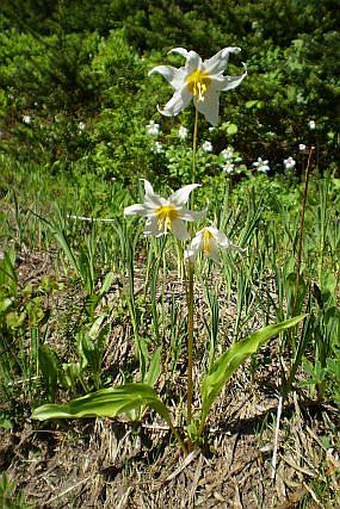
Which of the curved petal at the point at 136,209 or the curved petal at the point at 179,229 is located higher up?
the curved petal at the point at 136,209

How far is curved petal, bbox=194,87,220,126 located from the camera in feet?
5.13

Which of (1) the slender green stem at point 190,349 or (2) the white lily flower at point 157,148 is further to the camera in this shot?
(2) the white lily flower at point 157,148

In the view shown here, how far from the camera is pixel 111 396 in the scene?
160 centimetres

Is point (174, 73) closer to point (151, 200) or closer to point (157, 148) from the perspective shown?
point (151, 200)

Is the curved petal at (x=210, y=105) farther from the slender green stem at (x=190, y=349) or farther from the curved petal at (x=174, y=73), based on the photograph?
the slender green stem at (x=190, y=349)

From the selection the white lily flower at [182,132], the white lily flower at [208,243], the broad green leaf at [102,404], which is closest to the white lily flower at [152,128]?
the white lily flower at [182,132]

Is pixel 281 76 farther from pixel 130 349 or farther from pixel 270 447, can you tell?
pixel 270 447

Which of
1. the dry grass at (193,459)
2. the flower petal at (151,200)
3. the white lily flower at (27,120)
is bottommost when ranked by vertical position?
the dry grass at (193,459)

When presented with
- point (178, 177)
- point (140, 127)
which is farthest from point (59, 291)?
point (140, 127)

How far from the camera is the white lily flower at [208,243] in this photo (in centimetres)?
153

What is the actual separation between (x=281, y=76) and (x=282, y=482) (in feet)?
11.7

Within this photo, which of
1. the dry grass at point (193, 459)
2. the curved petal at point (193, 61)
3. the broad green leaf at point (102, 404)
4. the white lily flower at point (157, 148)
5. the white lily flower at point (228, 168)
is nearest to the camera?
the curved petal at point (193, 61)

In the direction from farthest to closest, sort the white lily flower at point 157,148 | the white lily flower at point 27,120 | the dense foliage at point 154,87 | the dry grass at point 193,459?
1. the white lily flower at point 27,120
2. the white lily flower at point 157,148
3. the dense foliage at point 154,87
4. the dry grass at point 193,459

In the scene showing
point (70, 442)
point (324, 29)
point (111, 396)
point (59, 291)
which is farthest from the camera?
point (324, 29)
